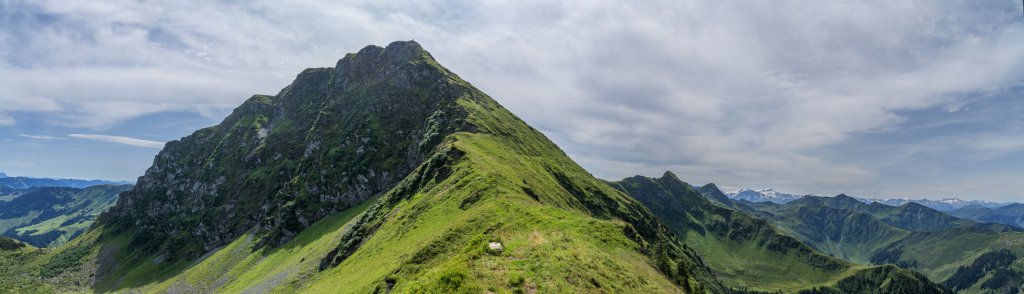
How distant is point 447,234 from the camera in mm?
66062

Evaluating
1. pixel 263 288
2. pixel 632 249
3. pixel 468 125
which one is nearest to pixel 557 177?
pixel 468 125

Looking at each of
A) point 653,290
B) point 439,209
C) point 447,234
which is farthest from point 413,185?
point 653,290

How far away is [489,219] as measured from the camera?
66.9m

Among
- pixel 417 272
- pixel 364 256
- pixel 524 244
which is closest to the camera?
pixel 524 244

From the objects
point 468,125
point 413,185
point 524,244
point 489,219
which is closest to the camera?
point 524,244

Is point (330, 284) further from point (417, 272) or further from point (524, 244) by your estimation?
point (524, 244)

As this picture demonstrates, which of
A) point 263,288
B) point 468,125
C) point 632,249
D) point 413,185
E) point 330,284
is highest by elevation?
point 468,125

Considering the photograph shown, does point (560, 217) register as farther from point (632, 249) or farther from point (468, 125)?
point (468, 125)

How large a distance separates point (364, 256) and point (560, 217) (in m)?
47.5

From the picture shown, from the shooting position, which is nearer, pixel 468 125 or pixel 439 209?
pixel 439 209

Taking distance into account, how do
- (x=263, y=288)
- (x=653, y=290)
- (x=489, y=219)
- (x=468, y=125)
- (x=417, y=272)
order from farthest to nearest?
1. (x=468, y=125)
2. (x=263, y=288)
3. (x=489, y=219)
4. (x=417, y=272)
5. (x=653, y=290)

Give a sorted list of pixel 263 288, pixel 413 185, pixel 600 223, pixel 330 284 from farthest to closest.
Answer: pixel 413 185 → pixel 263 288 → pixel 330 284 → pixel 600 223

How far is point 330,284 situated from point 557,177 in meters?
102

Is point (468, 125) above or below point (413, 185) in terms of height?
above
